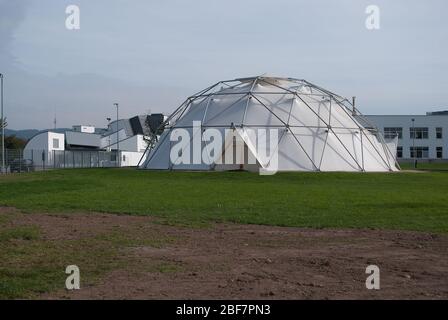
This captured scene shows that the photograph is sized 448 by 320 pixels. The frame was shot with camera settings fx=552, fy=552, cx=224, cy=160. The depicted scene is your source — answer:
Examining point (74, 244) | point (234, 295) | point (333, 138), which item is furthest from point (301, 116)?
point (234, 295)

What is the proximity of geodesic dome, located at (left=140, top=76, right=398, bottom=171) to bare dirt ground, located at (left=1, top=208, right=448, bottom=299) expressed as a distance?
2376 cm

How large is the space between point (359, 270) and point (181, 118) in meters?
33.7

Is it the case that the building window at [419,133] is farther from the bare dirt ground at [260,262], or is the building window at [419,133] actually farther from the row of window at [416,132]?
the bare dirt ground at [260,262]

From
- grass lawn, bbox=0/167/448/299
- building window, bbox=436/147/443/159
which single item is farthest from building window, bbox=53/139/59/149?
building window, bbox=436/147/443/159

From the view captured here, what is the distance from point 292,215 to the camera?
46.6ft

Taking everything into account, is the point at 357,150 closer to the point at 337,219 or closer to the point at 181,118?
the point at 181,118

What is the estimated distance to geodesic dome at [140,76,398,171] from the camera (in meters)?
36.2

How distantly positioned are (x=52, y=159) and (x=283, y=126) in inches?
1120

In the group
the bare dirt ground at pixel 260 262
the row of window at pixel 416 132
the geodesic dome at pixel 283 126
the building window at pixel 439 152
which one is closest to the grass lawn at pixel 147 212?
the bare dirt ground at pixel 260 262

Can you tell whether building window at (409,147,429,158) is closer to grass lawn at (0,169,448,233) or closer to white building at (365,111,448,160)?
white building at (365,111,448,160)

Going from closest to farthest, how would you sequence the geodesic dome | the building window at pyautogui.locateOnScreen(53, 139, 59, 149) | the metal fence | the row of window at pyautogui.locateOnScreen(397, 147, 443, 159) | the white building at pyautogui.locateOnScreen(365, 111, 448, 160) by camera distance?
1. the geodesic dome
2. the metal fence
3. the building window at pyautogui.locateOnScreen(53, 139, 59, 149)
4. the white building at pyautogui.locateOnScreen(365, 111, 448, 160)
5. the row of window at pyautogui.locateOnScreen(397, 147, 443, 159)

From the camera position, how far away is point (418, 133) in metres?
96.4

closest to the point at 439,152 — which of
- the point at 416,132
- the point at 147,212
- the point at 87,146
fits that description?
the point at 416,132

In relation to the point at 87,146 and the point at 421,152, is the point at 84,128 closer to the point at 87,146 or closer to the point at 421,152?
the point at 87,146
